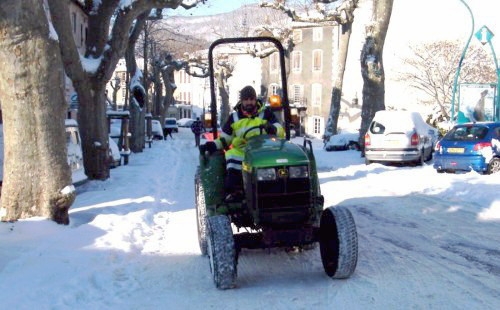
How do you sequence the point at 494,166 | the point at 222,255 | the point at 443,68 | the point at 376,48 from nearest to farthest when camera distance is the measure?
the point at 222,255 < the point at 494,166 < the point at 376,48 < the point at 443,68

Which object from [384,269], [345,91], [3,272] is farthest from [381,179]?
[345,91]

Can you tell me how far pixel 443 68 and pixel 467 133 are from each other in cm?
2581

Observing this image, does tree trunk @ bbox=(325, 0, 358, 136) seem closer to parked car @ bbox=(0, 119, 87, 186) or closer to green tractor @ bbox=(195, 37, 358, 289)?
parked car @ bbox=(0, 119, 87, 186)

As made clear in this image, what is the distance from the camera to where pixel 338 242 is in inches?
233

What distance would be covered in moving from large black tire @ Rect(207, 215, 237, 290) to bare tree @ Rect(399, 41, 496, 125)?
3351cm

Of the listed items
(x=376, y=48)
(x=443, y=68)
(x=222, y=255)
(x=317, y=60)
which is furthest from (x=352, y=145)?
(x=317, y=60)

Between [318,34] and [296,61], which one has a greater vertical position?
[318,34]

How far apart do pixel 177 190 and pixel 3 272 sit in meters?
8.11

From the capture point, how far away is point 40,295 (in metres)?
5.72

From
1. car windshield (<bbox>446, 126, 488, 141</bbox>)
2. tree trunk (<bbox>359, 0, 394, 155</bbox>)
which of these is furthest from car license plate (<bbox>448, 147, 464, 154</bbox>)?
tree trunk (<bbox>359, 0, 394, 155</bbox>)

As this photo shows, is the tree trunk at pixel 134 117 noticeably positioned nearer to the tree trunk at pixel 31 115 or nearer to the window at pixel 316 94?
the tree trunk at pixel 31 115

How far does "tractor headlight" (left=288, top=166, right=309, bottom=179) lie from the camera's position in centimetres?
599

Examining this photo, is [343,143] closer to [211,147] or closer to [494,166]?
[494,166]

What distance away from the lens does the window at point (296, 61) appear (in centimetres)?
5984
